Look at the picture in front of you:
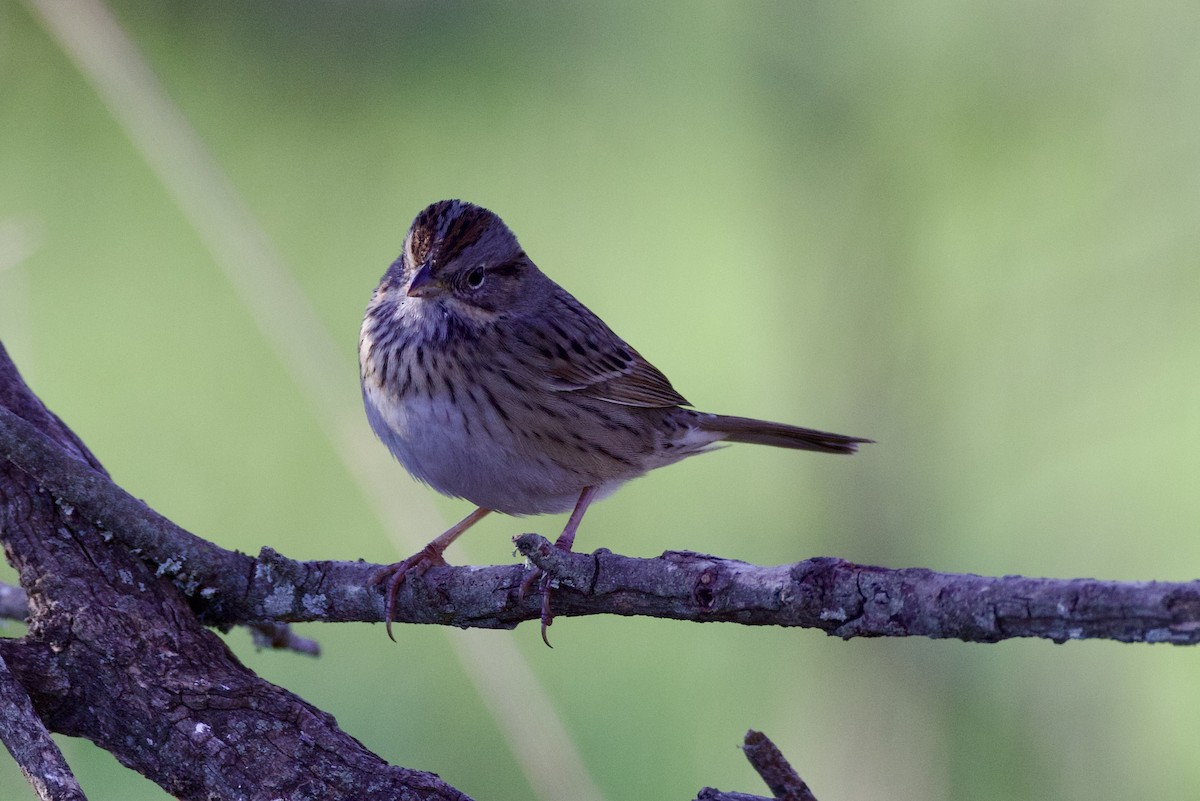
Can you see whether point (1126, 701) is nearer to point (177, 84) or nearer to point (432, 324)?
point (432, 324)

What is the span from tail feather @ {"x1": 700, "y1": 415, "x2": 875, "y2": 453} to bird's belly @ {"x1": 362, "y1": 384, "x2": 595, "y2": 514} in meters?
0.75

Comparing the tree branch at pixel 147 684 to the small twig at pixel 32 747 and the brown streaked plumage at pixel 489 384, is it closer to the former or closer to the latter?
the small twig at pixel 32 747

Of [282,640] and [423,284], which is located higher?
[423,284]

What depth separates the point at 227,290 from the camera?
5824 mm

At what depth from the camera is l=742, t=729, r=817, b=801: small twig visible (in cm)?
201

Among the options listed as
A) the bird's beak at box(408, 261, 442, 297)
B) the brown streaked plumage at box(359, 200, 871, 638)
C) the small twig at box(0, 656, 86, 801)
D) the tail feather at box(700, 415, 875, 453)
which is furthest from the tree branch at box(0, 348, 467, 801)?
the tail feather at box(700, 415, 875, 453)

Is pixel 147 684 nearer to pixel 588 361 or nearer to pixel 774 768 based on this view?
pixel 774 768

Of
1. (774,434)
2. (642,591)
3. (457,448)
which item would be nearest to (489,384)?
(457,448)

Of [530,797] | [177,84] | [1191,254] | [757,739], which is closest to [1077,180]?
[1191,254]

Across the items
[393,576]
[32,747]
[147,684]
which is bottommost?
[32,747]

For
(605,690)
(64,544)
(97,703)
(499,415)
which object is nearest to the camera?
(97,703)

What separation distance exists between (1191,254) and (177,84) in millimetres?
4107

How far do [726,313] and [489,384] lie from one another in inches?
97.2

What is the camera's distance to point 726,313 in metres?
5.66
